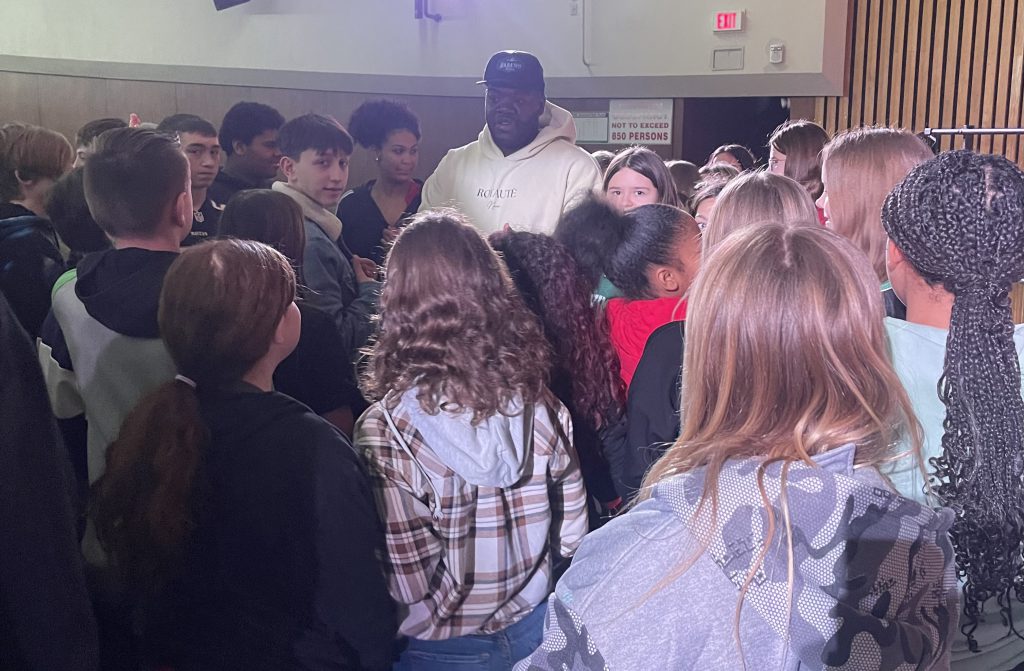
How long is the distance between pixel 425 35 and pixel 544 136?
3166 mm

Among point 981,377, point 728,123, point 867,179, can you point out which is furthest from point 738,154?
point 981,377

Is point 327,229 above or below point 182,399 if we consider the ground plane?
above

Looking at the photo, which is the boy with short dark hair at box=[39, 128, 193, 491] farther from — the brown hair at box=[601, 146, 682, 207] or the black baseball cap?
the brown hair at box=[601, 146, 682, 207]

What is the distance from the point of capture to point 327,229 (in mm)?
2678

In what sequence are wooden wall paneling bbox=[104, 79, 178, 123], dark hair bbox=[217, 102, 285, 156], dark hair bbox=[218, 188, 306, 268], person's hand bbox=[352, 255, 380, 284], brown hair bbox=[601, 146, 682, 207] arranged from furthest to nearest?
wooden wall paneling bbox=[104, 79, 178, 123], dark hair bbox=[217, 102, 285, 156], brown hair bbox=[601, 146, 682, 207], person's hand bbox=[352, 255, 380, 284], dark hair bbox=[218, 188, 306, 268]

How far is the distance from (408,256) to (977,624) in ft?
3.39

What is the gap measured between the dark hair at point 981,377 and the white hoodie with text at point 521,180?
1.82 m

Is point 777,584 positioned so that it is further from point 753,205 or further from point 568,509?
point 753,205

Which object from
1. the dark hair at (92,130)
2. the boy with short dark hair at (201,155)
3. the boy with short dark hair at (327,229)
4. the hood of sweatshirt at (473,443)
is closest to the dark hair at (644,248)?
the hood of sweatshirt at (473,443)

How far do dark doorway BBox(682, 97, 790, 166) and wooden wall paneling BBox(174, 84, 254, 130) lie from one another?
9.70 feet

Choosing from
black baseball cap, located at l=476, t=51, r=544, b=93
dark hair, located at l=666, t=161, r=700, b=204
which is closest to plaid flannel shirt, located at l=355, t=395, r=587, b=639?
black baseball cap, located at l=476, t=51, r=544, b=93

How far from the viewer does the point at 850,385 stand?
89 cm

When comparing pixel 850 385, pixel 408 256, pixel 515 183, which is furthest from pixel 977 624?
pixel 515 183

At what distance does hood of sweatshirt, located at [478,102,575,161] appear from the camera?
3020 mm
